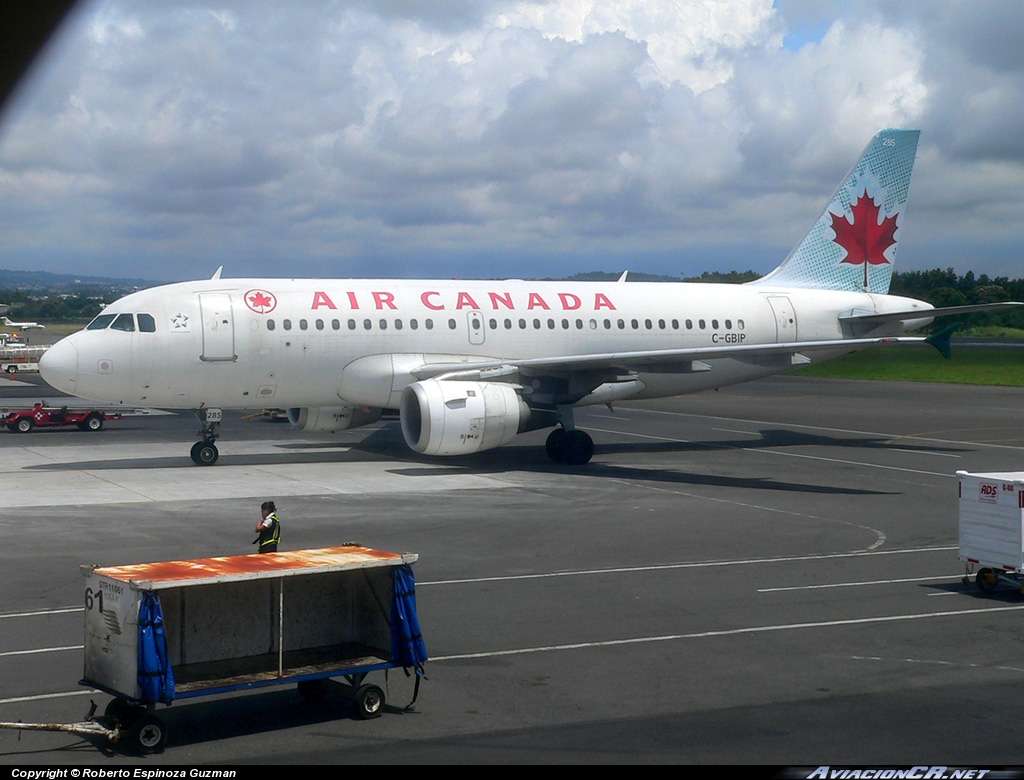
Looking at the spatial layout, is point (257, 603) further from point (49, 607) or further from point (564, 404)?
point (564, 404)

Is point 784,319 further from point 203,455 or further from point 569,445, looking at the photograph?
point 203,455

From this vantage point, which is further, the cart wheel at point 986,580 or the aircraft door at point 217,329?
the aircraft door at point 217,329

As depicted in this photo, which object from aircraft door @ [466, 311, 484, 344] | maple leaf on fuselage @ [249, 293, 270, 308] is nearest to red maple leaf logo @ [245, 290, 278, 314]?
maple leaf on fuselage @ [249, 293, 270, 308]

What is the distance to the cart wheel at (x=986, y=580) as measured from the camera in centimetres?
1766

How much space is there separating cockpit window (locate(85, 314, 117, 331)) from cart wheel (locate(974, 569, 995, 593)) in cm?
2280

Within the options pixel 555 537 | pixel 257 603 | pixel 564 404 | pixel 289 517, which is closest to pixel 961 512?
pixel 555 537

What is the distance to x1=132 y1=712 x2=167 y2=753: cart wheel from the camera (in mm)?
10570

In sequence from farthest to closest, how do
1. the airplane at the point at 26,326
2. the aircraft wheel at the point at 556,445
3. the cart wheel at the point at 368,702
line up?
the airplane at the point at 26,326 → the aircraft wheel at the point at 556,445 → the cart wheel at the point at 368,702

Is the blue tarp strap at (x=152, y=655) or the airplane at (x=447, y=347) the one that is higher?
the airplane at (x=447, y=347)

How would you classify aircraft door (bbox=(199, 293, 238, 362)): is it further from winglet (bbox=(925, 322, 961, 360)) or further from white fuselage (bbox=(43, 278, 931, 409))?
winglet (bbox=(925, 322, 961, 360))

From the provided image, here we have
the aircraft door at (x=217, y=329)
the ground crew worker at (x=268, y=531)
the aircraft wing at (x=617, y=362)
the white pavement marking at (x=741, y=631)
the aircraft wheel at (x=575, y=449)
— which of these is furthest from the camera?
the aircraft wheel at (x=575, y=449)

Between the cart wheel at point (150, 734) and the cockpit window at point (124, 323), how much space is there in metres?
21.5

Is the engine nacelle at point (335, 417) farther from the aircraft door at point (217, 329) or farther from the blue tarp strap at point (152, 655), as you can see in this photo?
the blue tarp strap at point (152, 655)

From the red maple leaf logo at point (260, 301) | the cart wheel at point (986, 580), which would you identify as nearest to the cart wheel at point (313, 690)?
the cart wheel at point (986, 580)
